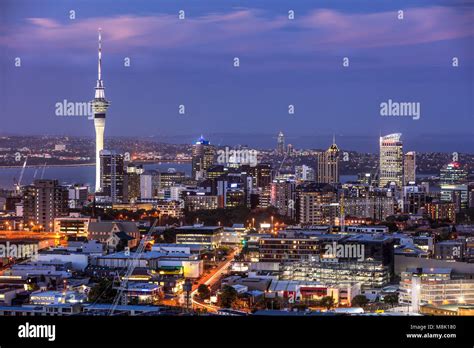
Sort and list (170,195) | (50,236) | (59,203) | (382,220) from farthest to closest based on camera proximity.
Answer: (170,195)
(382,220)
(59,203)
(50,236)

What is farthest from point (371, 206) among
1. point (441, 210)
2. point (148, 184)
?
point (148, 184)

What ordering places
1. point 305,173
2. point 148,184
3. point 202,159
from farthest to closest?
point 305,173 → point 148,184 → point 202,159

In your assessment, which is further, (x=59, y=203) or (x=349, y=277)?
(x=59, y=203)

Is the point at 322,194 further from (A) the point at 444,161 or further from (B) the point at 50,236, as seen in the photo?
(B) the point at 50,236

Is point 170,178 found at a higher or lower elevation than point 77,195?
higher

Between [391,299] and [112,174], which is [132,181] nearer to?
[112,174]

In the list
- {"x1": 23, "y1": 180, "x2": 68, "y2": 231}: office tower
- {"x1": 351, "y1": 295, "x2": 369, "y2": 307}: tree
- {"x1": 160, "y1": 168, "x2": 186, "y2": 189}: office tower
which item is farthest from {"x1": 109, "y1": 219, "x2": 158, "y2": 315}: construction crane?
{"x1": 160, "y1": 168, "x2": 186, "y2": 189}: office tower
